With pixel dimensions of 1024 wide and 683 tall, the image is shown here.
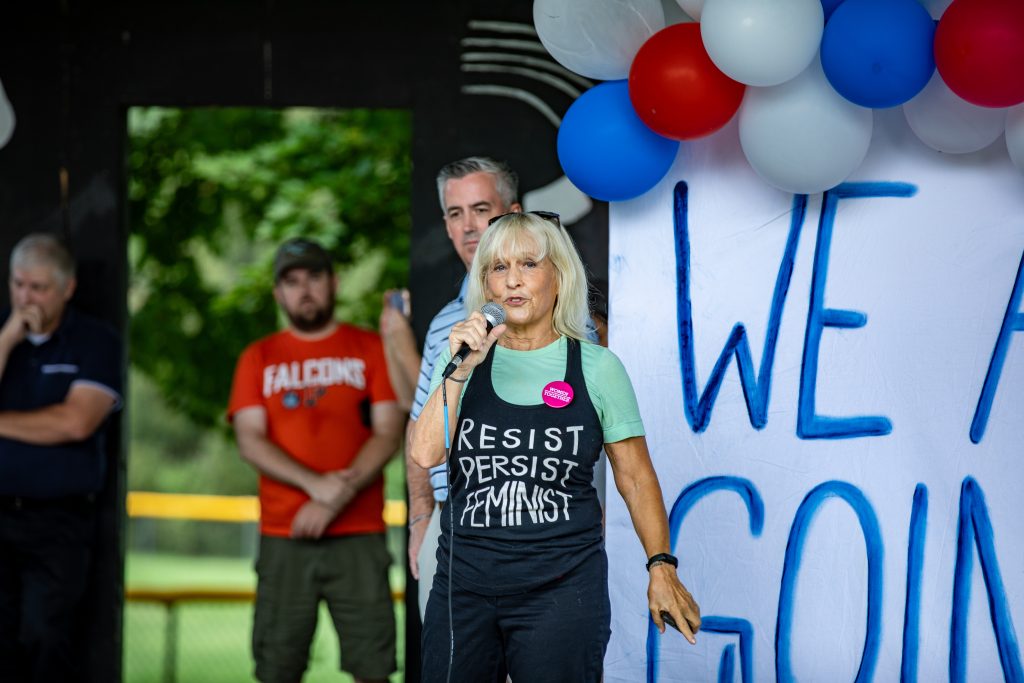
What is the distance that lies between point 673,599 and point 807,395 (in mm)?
1053

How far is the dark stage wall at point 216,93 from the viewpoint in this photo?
457 centimetres

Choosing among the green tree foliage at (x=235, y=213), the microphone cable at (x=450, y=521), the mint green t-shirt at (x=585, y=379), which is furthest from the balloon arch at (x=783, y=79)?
the green tree foliage at (x=235, y=213)

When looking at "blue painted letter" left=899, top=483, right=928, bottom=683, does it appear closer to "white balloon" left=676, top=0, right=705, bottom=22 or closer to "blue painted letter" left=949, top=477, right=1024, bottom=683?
"blue painted letter" left=949, top=477, right=1024, bottom=683

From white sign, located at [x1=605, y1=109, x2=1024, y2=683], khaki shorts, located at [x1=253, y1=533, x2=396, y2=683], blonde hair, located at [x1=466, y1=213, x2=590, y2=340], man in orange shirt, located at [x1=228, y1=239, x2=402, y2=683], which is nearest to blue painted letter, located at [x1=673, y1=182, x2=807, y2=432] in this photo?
white sign, located at [x1=605, y1=109, x2=1024, y2=683]

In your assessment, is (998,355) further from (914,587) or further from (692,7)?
(692,7)

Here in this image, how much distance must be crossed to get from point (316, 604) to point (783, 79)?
2808 millimetres

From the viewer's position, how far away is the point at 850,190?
347cm

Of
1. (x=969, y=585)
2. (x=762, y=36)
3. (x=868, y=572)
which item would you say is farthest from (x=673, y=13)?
(x=969, y=585)

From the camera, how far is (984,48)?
2846mm

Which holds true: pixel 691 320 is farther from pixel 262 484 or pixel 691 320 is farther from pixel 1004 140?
pixel 262 484

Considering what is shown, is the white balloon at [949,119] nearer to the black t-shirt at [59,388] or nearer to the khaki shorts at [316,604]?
the khaki shorts at [316,604]

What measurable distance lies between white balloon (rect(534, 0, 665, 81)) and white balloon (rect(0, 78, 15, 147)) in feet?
7.59

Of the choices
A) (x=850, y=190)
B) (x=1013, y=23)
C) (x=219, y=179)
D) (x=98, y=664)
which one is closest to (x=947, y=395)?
(x=850, y=190)

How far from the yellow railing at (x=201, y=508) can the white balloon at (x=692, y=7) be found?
6.12 metres
